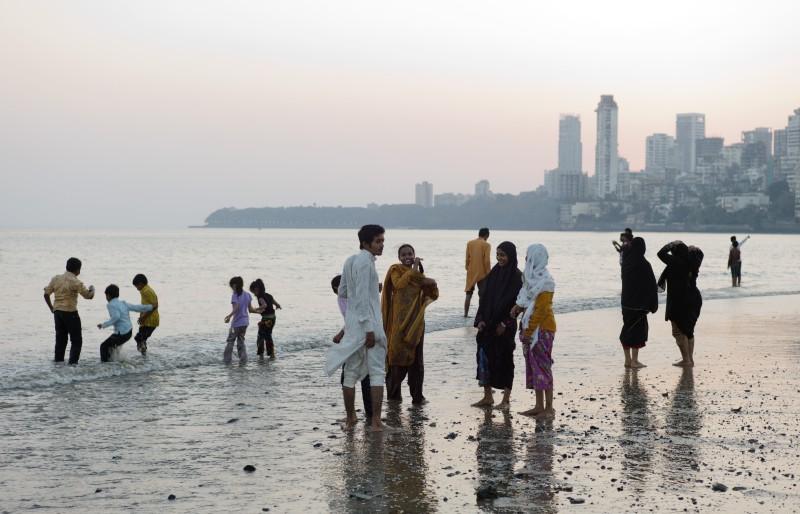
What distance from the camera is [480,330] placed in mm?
8930

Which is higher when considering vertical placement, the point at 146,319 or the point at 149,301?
the point at 149,301

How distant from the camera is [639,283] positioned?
11664mm

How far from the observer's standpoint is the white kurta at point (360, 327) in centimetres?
771

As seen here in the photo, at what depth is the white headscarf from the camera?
8352 millimetres

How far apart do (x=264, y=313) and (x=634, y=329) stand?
5.05 metres

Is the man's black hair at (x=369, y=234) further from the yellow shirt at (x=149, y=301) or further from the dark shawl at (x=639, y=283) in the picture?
the yellow shirt at (x=149, y=301)

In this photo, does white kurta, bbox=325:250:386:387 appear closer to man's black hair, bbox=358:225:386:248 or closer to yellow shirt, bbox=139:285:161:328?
man's black hair, bbox=358:225:386:248

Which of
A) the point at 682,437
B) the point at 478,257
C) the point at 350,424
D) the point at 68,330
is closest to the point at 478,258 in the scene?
the point at 478,257

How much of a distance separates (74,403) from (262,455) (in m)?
3.71

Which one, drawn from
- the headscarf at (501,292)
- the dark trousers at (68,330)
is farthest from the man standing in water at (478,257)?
the headscarf at (501,292)

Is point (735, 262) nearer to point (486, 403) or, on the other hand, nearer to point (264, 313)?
point (264, 313)

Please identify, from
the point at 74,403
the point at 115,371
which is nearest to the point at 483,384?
the point at 74,403

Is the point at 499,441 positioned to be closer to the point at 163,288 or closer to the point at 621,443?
the point at 621,443

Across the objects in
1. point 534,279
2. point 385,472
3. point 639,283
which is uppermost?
point 534,279
